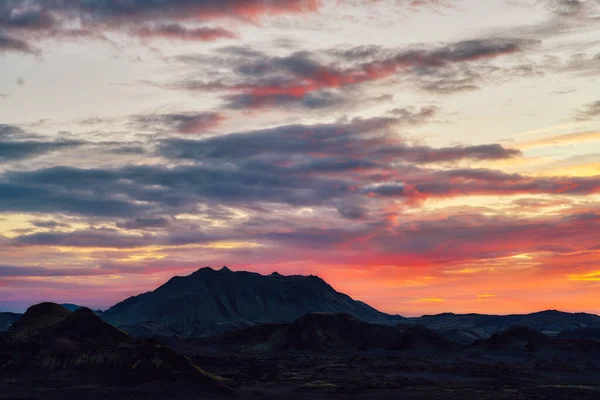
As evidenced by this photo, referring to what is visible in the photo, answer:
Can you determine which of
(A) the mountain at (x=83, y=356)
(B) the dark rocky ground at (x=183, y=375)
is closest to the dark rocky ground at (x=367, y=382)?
(B) the dark rocky ground at (x=183, y=375)

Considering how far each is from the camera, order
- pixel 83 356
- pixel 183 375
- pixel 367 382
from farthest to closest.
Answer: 1. pixel 83 356
2. pixel 367 382
3. pixel 183 375

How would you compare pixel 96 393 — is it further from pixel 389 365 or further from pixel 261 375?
pixel 389 365

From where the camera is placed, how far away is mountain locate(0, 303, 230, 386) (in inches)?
4938

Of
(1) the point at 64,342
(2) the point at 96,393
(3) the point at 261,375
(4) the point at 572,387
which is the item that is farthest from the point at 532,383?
(1) the point at 64,342

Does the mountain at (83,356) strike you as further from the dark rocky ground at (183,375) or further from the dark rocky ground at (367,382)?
the dark rocky ground at (367,382)

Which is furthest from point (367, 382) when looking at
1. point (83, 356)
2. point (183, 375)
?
point (83, 356)

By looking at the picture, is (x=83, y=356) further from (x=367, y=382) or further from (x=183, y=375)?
(x=367, y=382)

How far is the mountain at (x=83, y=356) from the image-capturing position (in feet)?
412

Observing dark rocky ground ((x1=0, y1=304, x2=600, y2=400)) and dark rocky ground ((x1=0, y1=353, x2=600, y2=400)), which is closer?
dark rocky ground ((x1=0, y1=353, x2=600, y2=400))

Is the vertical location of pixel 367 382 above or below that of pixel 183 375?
below

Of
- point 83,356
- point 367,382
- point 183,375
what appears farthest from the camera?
point 83,356

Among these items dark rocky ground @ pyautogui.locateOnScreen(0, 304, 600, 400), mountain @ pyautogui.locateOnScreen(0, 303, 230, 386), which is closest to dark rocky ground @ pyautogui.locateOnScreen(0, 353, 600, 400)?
dark rocky ground @ pyautogui.locateOnScreen(0, 304, 600, 400)

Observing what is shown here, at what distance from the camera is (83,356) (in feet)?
445

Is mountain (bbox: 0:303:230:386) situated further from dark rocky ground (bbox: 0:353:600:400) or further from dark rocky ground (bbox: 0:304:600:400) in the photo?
dark rocky ground (bbox: 0:353:600:400)
